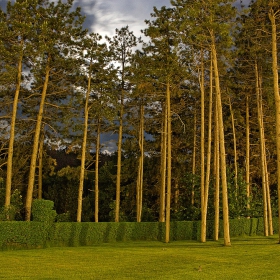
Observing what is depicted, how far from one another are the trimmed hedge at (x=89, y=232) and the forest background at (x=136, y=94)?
1.18 meters

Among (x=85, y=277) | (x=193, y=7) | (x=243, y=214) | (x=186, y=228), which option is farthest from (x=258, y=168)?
(x=85, y=277)

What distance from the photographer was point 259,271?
37.0ft

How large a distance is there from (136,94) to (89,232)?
9.84m

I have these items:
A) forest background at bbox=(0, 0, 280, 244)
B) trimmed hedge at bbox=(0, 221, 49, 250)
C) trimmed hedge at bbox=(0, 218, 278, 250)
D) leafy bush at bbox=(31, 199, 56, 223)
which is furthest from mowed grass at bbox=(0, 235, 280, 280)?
forest background at bbox=(0, 0, 280, 244)

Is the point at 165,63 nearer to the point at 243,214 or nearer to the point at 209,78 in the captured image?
the point at 209,78

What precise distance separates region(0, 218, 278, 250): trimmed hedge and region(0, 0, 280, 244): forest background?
1.18 metres

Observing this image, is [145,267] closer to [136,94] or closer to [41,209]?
[41,209]

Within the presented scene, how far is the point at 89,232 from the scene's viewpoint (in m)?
22.6

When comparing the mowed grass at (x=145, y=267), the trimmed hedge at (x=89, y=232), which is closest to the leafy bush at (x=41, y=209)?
the trimmed hedge at (x=89, y=232)

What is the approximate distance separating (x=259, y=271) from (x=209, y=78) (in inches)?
675

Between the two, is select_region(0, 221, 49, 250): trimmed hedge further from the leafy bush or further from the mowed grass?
the mowed grass

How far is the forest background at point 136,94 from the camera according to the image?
2075cm

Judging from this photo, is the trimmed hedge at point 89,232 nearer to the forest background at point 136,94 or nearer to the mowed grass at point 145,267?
the forest background at point 136,94

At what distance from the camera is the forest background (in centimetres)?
2075
